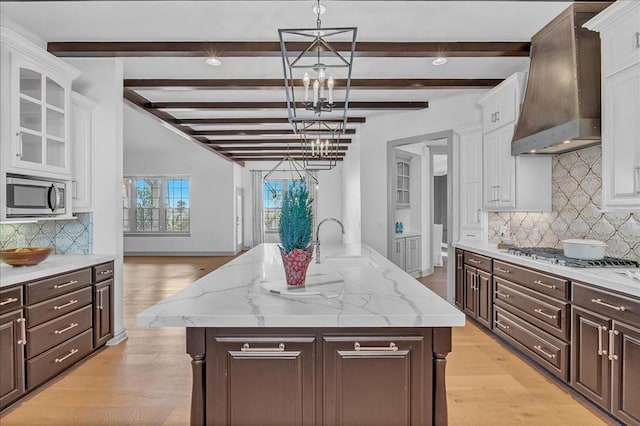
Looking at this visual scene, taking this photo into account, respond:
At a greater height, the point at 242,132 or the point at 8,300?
the point at 242,132

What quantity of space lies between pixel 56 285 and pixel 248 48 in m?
2.52

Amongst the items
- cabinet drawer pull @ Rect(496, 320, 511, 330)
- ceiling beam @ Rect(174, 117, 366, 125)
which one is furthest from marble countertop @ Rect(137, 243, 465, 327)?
ceiling beam @ Rect(174, 117, 366, 125)

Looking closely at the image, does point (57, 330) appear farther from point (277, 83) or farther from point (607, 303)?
point (607, 303)

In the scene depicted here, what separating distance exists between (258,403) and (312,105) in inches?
70.2

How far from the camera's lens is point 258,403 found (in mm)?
1590

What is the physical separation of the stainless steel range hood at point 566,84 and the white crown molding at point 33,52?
3955 millimetres

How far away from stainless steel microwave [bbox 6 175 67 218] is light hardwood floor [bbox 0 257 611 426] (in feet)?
4.31

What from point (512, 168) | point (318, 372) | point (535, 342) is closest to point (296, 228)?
point (318, 372)

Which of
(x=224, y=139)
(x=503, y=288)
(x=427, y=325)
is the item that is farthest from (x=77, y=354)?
(x=224, y=139)

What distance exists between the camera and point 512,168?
379cm

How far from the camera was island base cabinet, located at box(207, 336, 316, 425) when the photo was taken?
1589 millimetres

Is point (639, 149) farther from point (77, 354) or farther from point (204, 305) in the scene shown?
point (77, 354)

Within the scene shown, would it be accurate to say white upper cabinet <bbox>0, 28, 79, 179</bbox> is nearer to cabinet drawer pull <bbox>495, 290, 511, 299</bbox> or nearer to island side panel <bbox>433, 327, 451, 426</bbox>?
island side panel <bbox>433, 327, 451, 426</bbox>

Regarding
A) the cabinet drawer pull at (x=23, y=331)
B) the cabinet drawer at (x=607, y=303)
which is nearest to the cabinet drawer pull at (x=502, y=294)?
the cabinet drawer at (x=607, y=303)
